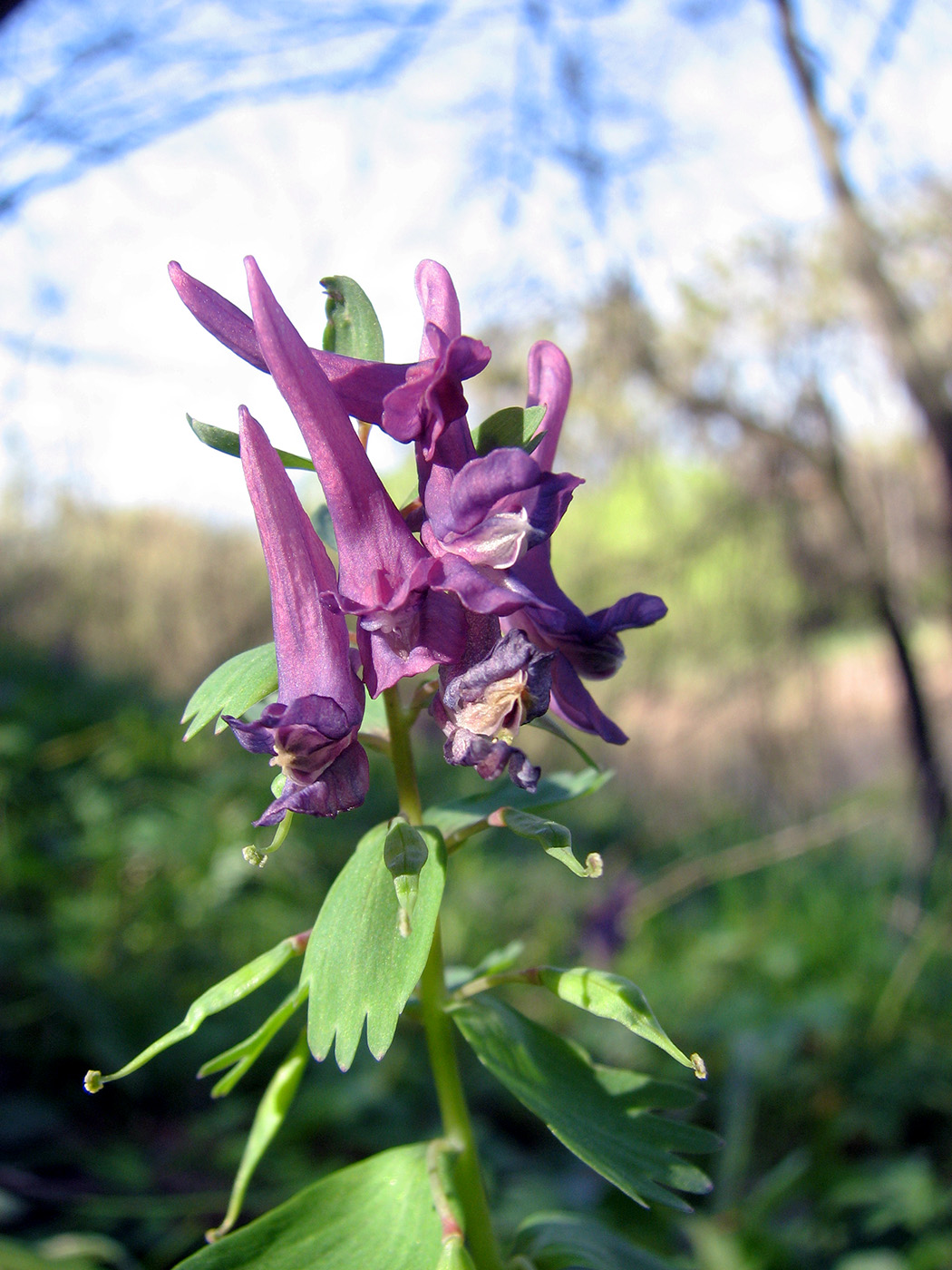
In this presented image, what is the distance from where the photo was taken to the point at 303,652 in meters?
0.62

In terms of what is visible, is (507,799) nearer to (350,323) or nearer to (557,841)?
(557,841)

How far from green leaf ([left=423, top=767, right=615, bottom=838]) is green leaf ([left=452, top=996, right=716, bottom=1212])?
15 centimetres

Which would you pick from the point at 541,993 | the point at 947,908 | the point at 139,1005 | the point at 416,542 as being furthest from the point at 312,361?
the point at 947,908

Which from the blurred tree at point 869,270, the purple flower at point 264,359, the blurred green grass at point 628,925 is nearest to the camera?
the purple flower at point 264,359

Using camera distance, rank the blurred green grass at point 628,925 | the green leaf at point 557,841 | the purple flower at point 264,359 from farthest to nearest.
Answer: the blurred green grass at point 628,925
the purple flower at point 264,359
the green leaf at point 557,841

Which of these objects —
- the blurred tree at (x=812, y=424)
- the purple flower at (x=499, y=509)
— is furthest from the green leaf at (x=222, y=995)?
the blurred tree at (x=812, y=424)

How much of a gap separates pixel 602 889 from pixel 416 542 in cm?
287

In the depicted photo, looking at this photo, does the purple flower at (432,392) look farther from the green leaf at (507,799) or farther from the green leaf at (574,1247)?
the green leaf at (574,1247)

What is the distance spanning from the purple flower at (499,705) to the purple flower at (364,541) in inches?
1.5

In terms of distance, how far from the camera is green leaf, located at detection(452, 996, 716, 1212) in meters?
0.61

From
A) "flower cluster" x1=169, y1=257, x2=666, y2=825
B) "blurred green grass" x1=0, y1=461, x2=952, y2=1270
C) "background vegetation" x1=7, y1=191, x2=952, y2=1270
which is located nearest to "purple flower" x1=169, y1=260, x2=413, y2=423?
"flower cluster" x1=169, y1=257, x2=666, y2=825

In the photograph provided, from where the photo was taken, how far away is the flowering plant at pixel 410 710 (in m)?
0.56

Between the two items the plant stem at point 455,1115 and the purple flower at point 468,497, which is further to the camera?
the plant stem at point 455,1115

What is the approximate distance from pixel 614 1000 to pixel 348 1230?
0.28 metres
